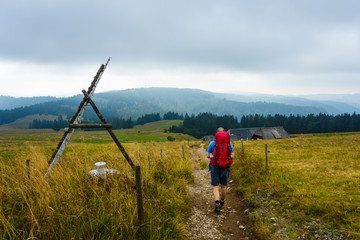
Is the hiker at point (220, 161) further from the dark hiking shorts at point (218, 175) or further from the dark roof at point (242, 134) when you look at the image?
the dark roof at point (242, 134)

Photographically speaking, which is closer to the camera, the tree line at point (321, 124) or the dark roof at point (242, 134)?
the dark roof at point (242, 134)

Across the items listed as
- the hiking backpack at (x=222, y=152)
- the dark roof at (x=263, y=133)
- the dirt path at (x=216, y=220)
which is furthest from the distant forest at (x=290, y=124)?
the hiking backpack at (x=222, y=152)

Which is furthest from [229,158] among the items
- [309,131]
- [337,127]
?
[337,127]

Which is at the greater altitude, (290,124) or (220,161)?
(220,161)

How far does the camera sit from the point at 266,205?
19.9 ft

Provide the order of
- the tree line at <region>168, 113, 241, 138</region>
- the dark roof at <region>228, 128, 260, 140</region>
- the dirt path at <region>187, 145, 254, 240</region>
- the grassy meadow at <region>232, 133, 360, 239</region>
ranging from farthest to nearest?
the tree line at <region>168, 113, 241, 138</region>, the dark roof at <region>228, 128, 260, 140</region>, the dirt path at <region>187, 145, 254, 240</region>, the grassy meadow at <region>232, 133, 360, 239</region>

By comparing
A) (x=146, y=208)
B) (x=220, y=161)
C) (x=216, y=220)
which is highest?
(x=220, y=161)

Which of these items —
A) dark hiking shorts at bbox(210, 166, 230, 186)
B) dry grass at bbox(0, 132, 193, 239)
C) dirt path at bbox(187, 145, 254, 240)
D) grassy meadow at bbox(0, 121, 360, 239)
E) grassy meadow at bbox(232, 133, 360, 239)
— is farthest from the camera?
dark hiking shorts at bbox(210, 166, 230, 186)

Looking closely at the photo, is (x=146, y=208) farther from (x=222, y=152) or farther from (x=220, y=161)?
(x=222, y=152)

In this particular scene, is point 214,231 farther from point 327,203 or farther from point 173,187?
point 327,203

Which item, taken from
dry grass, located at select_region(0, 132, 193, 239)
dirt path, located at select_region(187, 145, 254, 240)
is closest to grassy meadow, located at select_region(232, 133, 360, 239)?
dirt path, located at select_region(187, 145, 254, 240)

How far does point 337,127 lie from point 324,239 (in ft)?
446

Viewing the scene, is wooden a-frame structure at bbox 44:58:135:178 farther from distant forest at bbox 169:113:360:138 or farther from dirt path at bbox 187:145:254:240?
distant forest at bbox 169:113:360:138

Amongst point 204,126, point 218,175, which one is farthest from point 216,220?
point 204,126
